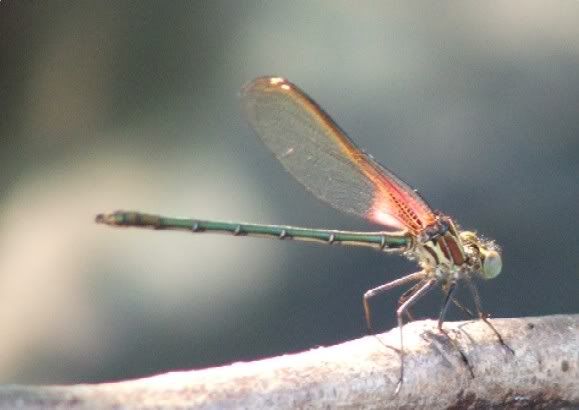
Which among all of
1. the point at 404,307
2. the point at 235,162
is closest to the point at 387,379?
the point at 404,307

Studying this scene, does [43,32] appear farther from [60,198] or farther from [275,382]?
[275,382]

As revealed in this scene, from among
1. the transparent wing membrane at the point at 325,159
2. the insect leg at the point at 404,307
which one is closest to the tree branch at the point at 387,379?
the insect leg at the point at 404,307

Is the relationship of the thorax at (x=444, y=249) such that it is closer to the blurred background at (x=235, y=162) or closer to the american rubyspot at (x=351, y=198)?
the american rubyspot at (x=351, y=198)

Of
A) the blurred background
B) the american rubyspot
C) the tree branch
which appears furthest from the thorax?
the blurred background

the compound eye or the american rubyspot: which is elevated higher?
the american rubyspot

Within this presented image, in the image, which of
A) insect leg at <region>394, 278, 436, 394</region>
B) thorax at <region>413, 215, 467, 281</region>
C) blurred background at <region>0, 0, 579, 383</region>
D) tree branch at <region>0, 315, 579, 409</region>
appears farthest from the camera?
blurred background at <region>0, 0, 579, 383</region>

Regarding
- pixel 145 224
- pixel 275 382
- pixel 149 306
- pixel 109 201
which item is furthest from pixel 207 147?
pixel 275 382

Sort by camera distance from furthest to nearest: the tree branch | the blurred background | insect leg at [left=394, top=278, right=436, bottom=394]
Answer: the blurred background → insect leg at [left=394, top=278, right=436, bottom=394] → the tree branch

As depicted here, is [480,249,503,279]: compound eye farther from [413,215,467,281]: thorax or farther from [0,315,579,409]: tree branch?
[0,315,579,409]: tree branch
